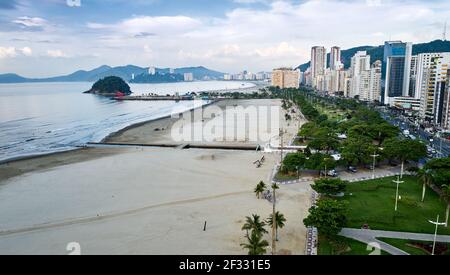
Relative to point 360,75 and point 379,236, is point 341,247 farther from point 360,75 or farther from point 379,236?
point 360,75

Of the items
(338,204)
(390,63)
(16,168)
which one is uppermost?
(390,63)

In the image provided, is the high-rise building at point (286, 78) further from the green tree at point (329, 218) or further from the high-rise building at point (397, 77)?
the green tree at point (329, 218)

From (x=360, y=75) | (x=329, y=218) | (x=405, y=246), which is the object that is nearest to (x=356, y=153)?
(x=405, y=246)

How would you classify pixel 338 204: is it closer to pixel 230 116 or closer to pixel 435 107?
pixel 435 107

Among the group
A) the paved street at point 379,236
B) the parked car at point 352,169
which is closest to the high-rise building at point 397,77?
the parked car at point 352,169

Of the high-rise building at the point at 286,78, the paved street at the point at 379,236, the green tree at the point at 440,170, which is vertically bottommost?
the paved street at the point at 379,236

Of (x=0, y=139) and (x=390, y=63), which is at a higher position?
(x=390, y=63)
